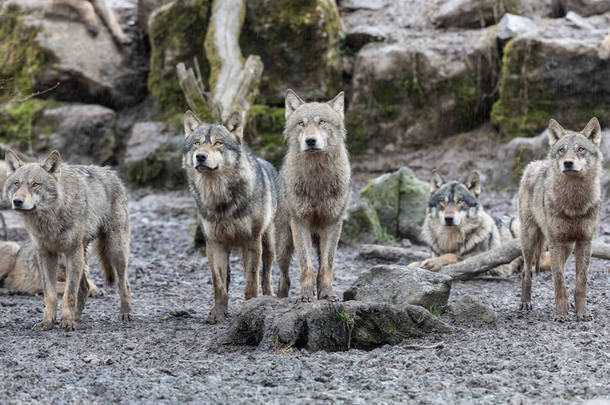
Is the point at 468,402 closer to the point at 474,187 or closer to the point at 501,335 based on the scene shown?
the point at 501,335

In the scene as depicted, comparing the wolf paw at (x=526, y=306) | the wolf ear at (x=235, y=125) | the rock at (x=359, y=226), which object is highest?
the wolf ear at (x=235, y=125)

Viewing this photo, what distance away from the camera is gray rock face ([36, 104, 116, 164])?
15.9m

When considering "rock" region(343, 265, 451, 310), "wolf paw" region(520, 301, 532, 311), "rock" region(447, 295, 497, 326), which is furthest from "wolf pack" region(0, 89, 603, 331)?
"rock" region(447, 295, 497, 326)

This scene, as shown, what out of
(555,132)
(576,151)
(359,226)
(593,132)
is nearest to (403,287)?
(576,151)

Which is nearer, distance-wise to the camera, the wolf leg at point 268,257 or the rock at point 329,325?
the rock at point 329,325

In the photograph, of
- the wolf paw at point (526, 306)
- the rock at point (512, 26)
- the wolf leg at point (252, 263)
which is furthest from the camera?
the rock at point (512, 26)

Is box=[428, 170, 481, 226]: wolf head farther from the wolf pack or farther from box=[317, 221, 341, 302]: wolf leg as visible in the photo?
box=[317, 221, 341, 302]: wolf leg

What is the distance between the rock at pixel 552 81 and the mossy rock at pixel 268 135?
4.72 meters

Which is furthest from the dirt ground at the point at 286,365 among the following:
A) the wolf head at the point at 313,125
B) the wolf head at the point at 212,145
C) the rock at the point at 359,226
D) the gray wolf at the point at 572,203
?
the rock at the point at 359,226

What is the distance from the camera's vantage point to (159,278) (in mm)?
9609

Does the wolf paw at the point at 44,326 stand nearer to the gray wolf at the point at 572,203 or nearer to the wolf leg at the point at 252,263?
the wolf leg at the point at 252,263

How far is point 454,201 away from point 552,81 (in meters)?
6.99

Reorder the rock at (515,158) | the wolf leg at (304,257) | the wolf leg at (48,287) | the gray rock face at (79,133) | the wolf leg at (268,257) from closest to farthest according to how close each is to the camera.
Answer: the wolf leg at (304,257), the wolf leg at (48,287), the wolf leg at (268,257), the rock at (515,158), the gray rock face at (79,133)

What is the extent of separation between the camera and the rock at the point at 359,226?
1151cm
